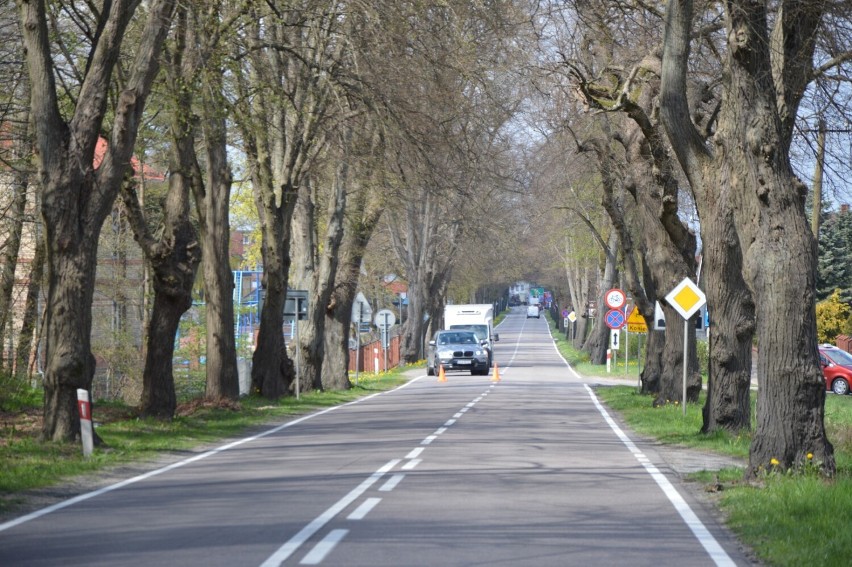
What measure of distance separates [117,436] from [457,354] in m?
33.5

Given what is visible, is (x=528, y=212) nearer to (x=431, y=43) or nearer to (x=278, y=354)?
(x=278, y=354)

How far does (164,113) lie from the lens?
75.5 feet

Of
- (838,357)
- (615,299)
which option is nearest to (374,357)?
(615,299)

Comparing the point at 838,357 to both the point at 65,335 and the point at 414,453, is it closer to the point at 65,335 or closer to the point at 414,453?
the point at 414,453

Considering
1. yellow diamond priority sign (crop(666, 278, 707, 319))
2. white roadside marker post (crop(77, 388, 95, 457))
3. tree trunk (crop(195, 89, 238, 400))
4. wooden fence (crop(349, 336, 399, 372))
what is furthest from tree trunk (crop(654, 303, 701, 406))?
wooden fence (crop(349, 336, 399, 372))

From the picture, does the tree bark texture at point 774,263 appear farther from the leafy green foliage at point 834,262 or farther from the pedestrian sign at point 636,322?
the leafy green foliage at point 834,262

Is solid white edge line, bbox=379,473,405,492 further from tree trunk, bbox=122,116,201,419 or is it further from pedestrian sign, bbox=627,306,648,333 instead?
pedestrian sign, bbox=627,306,648,333

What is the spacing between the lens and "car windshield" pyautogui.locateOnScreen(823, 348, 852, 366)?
46.2 meters

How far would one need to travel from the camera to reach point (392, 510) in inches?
427

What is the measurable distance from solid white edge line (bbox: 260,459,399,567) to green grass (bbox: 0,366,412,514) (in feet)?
9.14

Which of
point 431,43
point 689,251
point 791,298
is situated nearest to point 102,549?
point 791,298

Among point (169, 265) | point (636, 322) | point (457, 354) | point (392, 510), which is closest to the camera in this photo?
point (392, 510)

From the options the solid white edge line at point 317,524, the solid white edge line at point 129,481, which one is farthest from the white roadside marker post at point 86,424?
the solid white edge line at point 317,524

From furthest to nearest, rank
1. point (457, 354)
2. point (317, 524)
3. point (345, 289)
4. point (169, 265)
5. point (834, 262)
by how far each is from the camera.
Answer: point (834, 262), point (457, 354), point (345, 289), point (169, 265), point (317, 524)
